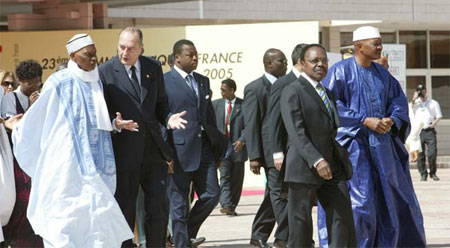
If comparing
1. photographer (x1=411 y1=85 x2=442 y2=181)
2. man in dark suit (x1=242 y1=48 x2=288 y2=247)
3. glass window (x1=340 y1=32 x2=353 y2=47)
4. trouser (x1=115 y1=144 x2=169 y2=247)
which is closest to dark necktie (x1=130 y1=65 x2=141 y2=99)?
trouser (x1=115 y1=144 x2=169 y2=247)

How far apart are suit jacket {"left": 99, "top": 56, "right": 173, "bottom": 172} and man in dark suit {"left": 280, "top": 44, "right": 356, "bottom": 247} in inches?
44.5

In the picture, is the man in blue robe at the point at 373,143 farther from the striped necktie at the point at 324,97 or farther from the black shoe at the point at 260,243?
the black shoe at the point at 260,243

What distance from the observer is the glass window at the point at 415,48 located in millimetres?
33156

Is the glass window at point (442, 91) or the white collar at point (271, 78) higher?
the white collar at point (271, 78)

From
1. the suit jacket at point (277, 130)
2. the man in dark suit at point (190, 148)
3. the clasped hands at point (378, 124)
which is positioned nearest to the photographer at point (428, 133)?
the man in dark suit at point (190, 148)

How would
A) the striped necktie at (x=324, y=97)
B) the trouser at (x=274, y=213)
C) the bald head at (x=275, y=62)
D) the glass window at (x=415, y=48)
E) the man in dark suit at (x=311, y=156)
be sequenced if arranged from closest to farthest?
the man in dark suit at (x=311, y=156), the striped necktie at (x=324, y=97), the trouser at (x=274, y=213), the bald head at (x=275, y=62), the glass window at (x=415, y=48)

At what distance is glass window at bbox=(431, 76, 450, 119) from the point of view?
33500 millimetres

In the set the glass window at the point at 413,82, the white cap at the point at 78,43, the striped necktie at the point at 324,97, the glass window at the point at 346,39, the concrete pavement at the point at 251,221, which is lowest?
the concrete pavement at the point at 251,221

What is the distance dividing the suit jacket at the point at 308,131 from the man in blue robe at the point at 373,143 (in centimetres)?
85

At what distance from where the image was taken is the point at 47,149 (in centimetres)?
837

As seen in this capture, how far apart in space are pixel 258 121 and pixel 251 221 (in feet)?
12.1

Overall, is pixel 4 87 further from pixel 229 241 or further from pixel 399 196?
pixel 399 196

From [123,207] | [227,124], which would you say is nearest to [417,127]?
[227,124]

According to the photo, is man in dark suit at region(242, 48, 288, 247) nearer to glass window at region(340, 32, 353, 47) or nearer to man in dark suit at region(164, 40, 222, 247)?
man in dark suit at region(164, 40, 222, 247)
